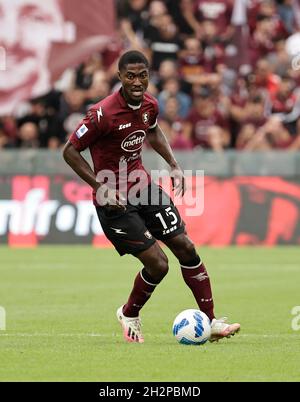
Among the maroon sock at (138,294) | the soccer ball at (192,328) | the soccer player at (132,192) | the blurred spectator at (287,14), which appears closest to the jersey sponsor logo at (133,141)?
the soccer player at (132,192)

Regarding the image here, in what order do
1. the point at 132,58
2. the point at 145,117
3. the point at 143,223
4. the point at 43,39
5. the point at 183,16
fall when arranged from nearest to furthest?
the point at 132,58
the point at 143,223
the point at 145,117
the point at 43,39
the point at 183,16

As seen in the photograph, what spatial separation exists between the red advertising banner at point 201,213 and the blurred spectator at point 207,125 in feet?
3.62

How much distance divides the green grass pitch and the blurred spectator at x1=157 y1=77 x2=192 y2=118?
340 cm

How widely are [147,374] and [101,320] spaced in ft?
12.6

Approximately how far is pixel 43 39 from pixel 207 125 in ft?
12.3

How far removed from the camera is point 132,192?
33.5 ft

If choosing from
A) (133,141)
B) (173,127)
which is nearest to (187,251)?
(133,141)

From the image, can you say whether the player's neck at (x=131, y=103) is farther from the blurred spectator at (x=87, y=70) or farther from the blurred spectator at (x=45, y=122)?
the blurred spectator at (x=87, y=70)

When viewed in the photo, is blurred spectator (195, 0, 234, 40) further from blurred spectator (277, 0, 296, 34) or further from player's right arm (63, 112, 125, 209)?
player's right arm (63, 112, 125, 209)

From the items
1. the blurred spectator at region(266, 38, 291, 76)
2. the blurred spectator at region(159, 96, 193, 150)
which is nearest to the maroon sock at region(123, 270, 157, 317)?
the blurred spectator at region(159, 96, 193, 150)

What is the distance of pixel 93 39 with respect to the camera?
22156 mm

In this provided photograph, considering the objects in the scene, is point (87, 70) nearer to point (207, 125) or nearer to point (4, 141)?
point (4, 141)

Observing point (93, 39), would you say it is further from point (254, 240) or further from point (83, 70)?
point (254, 240)

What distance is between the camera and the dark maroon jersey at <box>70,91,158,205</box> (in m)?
9.93
